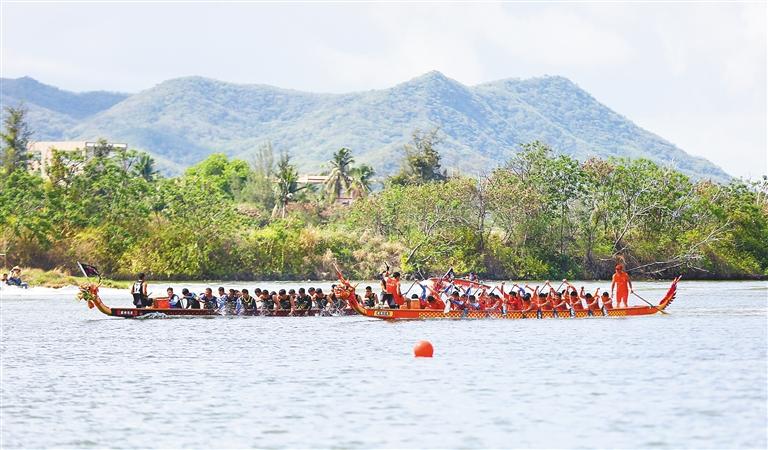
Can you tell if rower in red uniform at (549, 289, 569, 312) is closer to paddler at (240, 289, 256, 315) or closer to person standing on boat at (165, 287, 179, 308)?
paddler at (240, 289, 256, 315)

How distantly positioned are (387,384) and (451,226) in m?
58.0

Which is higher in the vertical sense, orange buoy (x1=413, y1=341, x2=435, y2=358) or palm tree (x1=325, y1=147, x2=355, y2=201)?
palm tree (x1=325, y1=147, x2=355, y2=201)

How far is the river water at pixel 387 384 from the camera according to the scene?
20.9 m

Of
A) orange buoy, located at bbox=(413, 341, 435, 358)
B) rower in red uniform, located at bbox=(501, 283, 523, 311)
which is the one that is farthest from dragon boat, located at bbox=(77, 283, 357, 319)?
orange buoy, located at bbox=(413, 341, 435, 358)

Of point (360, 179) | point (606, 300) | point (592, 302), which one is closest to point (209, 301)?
point (592, 302)

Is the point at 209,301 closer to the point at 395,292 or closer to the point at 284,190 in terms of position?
the point at 395,292

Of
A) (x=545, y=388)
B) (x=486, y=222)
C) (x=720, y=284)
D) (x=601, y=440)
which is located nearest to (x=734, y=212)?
(x=720, y=284)

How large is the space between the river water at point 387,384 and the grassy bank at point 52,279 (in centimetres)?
2551

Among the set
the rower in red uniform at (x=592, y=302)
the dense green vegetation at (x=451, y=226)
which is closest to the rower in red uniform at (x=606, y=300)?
the rower in red uniform at (x=592, y=302)

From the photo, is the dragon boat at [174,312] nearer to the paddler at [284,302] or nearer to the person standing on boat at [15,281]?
the paddler at [284,302]

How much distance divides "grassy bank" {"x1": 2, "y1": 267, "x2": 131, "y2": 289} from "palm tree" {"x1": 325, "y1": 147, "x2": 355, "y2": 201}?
46605mm

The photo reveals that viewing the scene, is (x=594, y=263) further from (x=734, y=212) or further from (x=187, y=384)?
(x=187, y=384)

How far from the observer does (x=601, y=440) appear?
20.1 m

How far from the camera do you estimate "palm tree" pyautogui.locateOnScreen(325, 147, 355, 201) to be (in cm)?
11769
